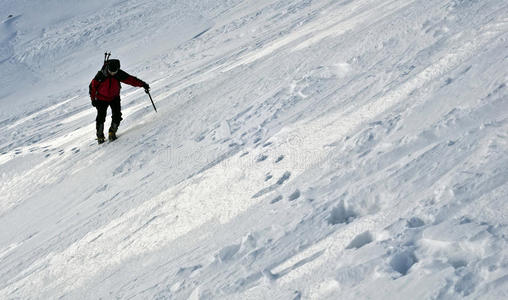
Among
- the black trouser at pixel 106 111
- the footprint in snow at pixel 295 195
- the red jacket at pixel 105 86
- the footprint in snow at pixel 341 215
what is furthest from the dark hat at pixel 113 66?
the footprint in snow at pixel 341 215

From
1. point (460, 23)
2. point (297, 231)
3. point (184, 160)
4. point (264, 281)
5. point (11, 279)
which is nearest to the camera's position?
point (264, 281)

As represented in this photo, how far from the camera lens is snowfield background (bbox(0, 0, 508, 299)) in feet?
9.02

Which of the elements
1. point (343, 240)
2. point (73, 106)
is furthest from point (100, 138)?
A: point (343, 240)

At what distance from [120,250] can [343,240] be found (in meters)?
2.01

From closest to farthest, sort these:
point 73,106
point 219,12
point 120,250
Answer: point 120,250, point 73,106, point 219,12

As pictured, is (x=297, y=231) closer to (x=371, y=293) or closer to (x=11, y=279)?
(x=371, y=293)

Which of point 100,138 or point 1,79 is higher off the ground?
point 1,79

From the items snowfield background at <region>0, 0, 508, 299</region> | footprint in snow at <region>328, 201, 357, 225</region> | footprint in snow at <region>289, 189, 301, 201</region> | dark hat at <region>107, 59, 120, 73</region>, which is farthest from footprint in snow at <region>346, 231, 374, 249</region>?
dark hat at <region>107, 59, 120, 73</region>

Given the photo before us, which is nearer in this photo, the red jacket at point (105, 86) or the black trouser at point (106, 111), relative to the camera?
the red jacket at point (105, 86)

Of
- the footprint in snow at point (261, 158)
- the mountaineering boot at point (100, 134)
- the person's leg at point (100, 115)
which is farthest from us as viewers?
the mountaineering boot at point (100, 134)

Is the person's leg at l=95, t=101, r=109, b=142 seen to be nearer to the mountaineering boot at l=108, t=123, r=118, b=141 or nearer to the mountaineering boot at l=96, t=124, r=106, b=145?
the mountaineering boot at l=96, t=124, r=106, b=145

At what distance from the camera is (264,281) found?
9.60ft

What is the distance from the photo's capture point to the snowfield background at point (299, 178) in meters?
2.75

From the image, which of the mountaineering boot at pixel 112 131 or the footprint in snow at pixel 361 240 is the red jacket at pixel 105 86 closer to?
the mountaineering boot at pixel 112 131
